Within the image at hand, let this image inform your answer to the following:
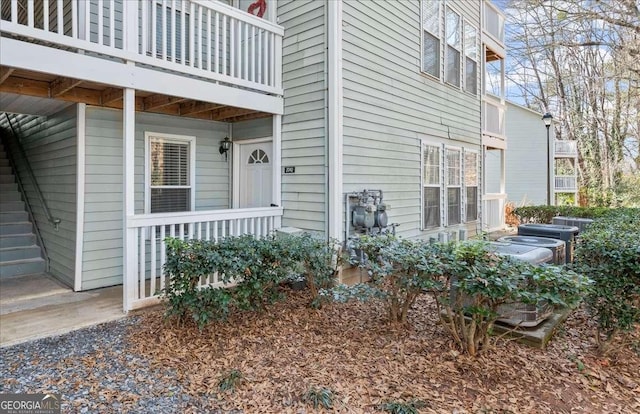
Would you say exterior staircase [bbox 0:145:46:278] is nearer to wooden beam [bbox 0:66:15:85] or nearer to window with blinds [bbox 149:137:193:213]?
window with blinds [bbox 149:137:193:213]

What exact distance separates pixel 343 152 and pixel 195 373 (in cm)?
364

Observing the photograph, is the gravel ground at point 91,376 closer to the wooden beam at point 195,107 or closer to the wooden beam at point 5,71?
the wooden beam at point 5,71

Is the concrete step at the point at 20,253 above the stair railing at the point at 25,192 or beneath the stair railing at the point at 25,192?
beneath

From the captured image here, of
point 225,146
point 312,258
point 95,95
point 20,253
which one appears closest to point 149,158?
point 95,95

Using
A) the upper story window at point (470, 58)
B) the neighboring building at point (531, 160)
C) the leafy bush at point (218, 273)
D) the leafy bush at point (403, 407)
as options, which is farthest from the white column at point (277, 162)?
the neighboring building at point (531, 160)

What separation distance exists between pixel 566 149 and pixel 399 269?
18.8 metres

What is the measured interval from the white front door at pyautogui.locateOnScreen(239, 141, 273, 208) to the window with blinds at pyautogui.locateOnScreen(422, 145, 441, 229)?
3.19 metres

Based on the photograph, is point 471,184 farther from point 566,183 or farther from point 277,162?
point 566,183

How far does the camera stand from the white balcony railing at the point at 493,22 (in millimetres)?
10492

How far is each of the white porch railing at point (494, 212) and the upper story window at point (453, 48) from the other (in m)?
4.35

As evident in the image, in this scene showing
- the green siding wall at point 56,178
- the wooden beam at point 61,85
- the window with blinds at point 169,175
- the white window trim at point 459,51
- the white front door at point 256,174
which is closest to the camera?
the wooden beam at point 61,85

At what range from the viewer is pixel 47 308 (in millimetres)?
4828

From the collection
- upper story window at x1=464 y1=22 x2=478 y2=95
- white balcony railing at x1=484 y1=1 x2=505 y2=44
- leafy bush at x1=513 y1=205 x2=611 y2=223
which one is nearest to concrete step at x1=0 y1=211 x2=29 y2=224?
upper story window at x1=464 y1=22 x2=478 y2=95

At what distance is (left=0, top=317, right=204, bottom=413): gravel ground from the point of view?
9.46 ft
